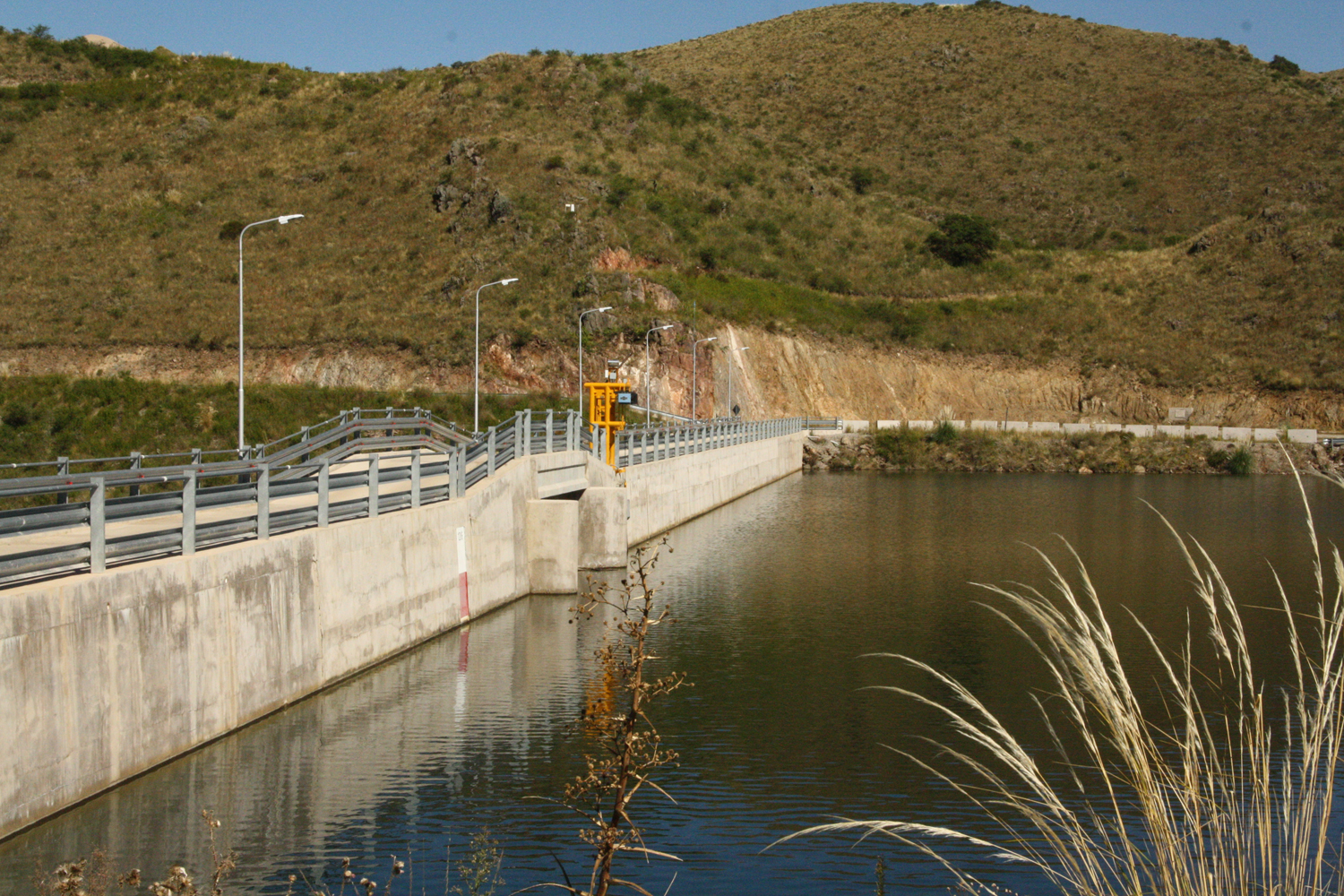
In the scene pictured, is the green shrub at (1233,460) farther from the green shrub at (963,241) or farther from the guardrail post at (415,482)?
the guardrail post at (415,482)

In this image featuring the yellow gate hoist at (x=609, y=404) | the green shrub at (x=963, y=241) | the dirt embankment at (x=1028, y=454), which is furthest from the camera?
the green shrub at (x=963, y=241)

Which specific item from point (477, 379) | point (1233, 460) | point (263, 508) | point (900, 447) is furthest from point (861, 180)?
point (263, 508)

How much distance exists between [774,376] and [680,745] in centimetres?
6801

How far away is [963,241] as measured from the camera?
10106 cm

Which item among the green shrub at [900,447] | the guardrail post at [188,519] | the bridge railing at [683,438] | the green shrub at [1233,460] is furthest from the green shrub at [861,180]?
the guardrail post at [188,519]

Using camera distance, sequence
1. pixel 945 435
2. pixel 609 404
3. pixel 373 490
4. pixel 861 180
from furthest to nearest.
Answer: pixel 861 180, pixel 945 435, pixel 609 404, pixel 373 490

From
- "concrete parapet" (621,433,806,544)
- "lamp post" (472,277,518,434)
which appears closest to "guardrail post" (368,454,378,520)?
"lamp post" (472,277,518,434)

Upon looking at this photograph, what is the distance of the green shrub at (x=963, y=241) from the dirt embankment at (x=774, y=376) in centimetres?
1495

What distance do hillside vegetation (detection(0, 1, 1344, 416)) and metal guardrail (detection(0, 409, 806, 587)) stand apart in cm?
4261

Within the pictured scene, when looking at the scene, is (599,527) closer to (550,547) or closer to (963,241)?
(550,547)

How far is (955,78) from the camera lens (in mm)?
141125

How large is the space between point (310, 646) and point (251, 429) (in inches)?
1326

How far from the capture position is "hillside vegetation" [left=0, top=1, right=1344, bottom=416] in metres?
77.6

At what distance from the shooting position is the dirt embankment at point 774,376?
69.6 m
